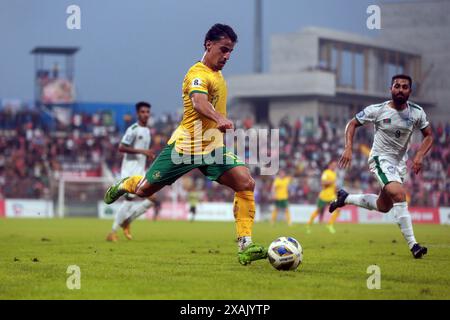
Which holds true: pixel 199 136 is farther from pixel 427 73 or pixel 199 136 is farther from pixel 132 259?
pixel 427 73

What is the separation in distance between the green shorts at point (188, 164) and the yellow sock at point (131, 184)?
0.83 metres

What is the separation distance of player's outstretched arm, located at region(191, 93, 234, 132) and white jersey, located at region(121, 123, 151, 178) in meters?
7.50

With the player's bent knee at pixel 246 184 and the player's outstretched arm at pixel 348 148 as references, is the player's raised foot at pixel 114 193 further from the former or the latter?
the player's outstretched arm at pixel 348 148

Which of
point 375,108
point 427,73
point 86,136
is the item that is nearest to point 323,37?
point 427,73

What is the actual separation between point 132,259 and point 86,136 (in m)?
39.4

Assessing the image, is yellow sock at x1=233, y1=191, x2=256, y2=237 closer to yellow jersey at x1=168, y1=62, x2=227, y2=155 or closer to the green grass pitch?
the green grass pitch

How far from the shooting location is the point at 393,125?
13211mm

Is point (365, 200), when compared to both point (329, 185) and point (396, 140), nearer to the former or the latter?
point (396, 140)

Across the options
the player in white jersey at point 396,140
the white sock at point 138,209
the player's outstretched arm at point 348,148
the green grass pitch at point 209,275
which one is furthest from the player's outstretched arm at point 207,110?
the white sock at point 138,209

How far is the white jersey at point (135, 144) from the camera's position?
17.8 metres

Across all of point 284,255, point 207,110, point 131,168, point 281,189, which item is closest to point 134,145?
point 131,168

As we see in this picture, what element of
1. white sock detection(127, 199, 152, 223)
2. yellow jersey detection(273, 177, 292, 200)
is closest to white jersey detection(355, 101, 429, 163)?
white sock detection(127, 199, 152, 223)

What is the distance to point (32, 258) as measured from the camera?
12.5 meters

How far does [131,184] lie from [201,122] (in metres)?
2.06
